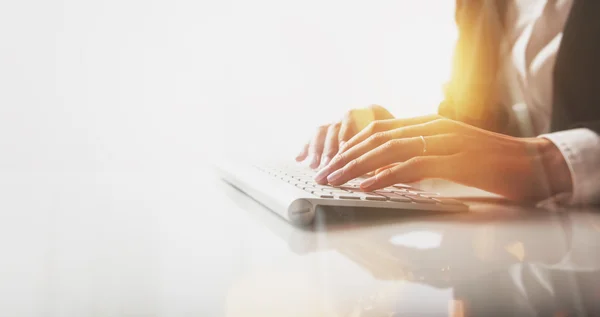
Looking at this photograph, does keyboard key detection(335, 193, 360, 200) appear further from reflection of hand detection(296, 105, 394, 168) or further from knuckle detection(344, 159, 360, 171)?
reflection of hand detection(296, 105, 394, 168)

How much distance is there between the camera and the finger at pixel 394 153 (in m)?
0.56

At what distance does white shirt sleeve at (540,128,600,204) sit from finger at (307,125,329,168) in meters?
0.36

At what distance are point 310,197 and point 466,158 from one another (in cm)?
28

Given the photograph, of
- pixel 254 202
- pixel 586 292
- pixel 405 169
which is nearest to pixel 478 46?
pixel 405 169

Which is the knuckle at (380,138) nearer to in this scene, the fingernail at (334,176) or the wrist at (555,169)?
the fingernail at (334,176)

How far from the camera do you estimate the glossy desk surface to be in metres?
0.28

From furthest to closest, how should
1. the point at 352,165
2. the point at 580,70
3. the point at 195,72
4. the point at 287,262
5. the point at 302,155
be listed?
the point at 302,155 → the point at 195,72 → the point at 580,70 → the point at 352,165 → the point at 287,262

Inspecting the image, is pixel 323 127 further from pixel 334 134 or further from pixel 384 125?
pixel 384 125

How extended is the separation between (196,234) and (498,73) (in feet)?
2.35

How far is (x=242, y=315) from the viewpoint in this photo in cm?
26

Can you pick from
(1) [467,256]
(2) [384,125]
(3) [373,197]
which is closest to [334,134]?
(2) [384,125]

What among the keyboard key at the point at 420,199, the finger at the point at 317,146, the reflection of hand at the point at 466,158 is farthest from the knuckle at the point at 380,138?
the finger at the point at 317,146

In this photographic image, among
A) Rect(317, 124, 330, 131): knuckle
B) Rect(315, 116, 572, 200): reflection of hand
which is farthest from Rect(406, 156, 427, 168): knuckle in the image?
Rect(317, 124, 330, 131): knuckle

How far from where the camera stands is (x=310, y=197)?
0.44 meters
